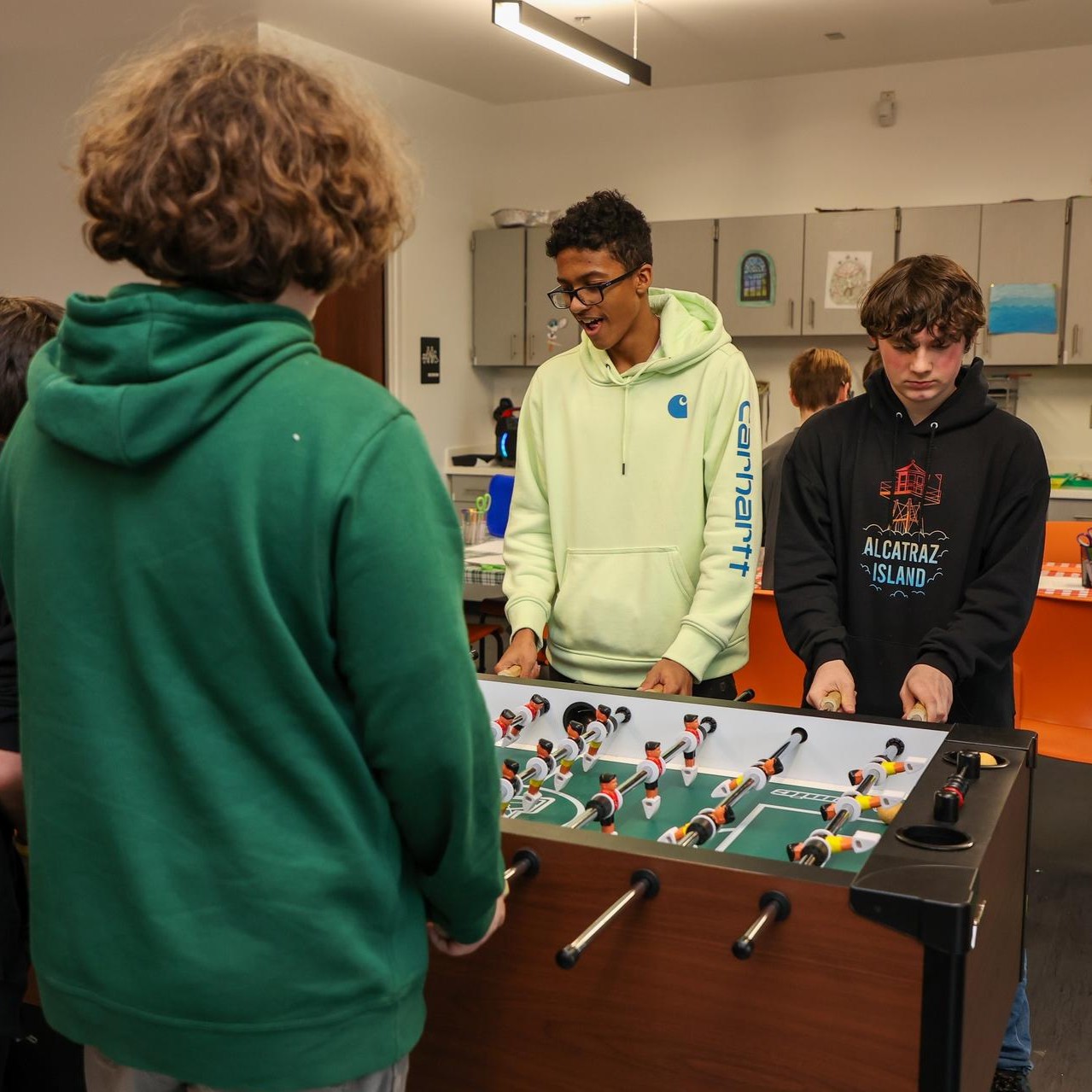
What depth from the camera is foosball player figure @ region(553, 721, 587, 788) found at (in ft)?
5.99

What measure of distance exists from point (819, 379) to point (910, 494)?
2145 millimetres

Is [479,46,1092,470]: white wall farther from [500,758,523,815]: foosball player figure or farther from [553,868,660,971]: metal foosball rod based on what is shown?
[553,868,660,971]: metal foosball rod

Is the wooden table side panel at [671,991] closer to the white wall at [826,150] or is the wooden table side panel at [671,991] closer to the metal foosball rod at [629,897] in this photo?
the metal foosball rod at [629,897]

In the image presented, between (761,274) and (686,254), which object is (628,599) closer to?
(761,274)

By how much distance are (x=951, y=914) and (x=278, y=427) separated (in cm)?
79

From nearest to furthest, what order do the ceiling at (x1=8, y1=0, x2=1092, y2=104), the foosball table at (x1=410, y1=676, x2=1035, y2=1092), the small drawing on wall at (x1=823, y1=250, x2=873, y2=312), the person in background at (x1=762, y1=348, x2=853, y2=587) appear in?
the foosball table at (x1=410, y1=676, x2=1035, y2=1092), the person in background at (x1=762, y1=348, x2=853, y2=587), the ceiling at (x1=8, y1=0, x2=1092, y2=104), the small drawing on wall at (x1=823, y1=250, x2=873, y2=312)

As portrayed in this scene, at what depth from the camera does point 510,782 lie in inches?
67.7

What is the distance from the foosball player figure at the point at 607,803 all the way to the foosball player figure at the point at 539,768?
0.35ft

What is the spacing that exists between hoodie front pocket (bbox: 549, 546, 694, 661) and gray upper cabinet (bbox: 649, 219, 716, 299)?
181 inches

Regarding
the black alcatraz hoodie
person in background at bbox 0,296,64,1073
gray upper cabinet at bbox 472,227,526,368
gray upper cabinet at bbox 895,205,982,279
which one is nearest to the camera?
person in background at bbox 0,296,64,1073

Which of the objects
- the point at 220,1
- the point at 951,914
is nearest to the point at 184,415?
the point at 951,914

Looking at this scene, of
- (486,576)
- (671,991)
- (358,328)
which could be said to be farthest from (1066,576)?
(358,328)

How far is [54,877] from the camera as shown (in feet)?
3.34

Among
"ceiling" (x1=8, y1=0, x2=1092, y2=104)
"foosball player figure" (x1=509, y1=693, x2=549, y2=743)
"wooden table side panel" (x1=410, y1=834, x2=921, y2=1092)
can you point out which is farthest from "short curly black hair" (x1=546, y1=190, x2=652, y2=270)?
"ceiling" (x1=8, y1=0, x2=1092, y2=104)
